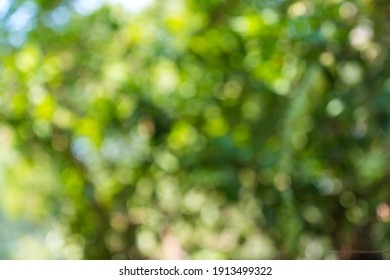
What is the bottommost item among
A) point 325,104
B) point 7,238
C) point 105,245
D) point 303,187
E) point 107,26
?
point 7,238

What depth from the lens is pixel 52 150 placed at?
1.25 metres

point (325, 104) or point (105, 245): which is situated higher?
point (325, 104)

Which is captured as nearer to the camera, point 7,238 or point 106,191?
point 106,191

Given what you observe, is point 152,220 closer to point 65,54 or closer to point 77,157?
point 77,157

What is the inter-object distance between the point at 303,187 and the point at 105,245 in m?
0.41

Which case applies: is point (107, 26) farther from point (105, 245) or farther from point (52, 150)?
point (105, 245)

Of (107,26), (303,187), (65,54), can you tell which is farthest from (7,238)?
(303,187)

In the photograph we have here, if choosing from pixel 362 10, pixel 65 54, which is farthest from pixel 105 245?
pixel 362 10

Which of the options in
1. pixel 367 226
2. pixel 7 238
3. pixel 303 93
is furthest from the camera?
pixel 7 238

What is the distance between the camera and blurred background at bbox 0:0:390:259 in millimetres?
1075

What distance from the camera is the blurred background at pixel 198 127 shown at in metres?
1.08

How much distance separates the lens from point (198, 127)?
1194mm

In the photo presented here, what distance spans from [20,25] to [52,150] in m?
0.24

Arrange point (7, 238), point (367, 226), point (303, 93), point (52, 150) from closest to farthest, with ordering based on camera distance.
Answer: point (303, 93)
point (367, 226)
point (52, 150)
point (7, 238)
